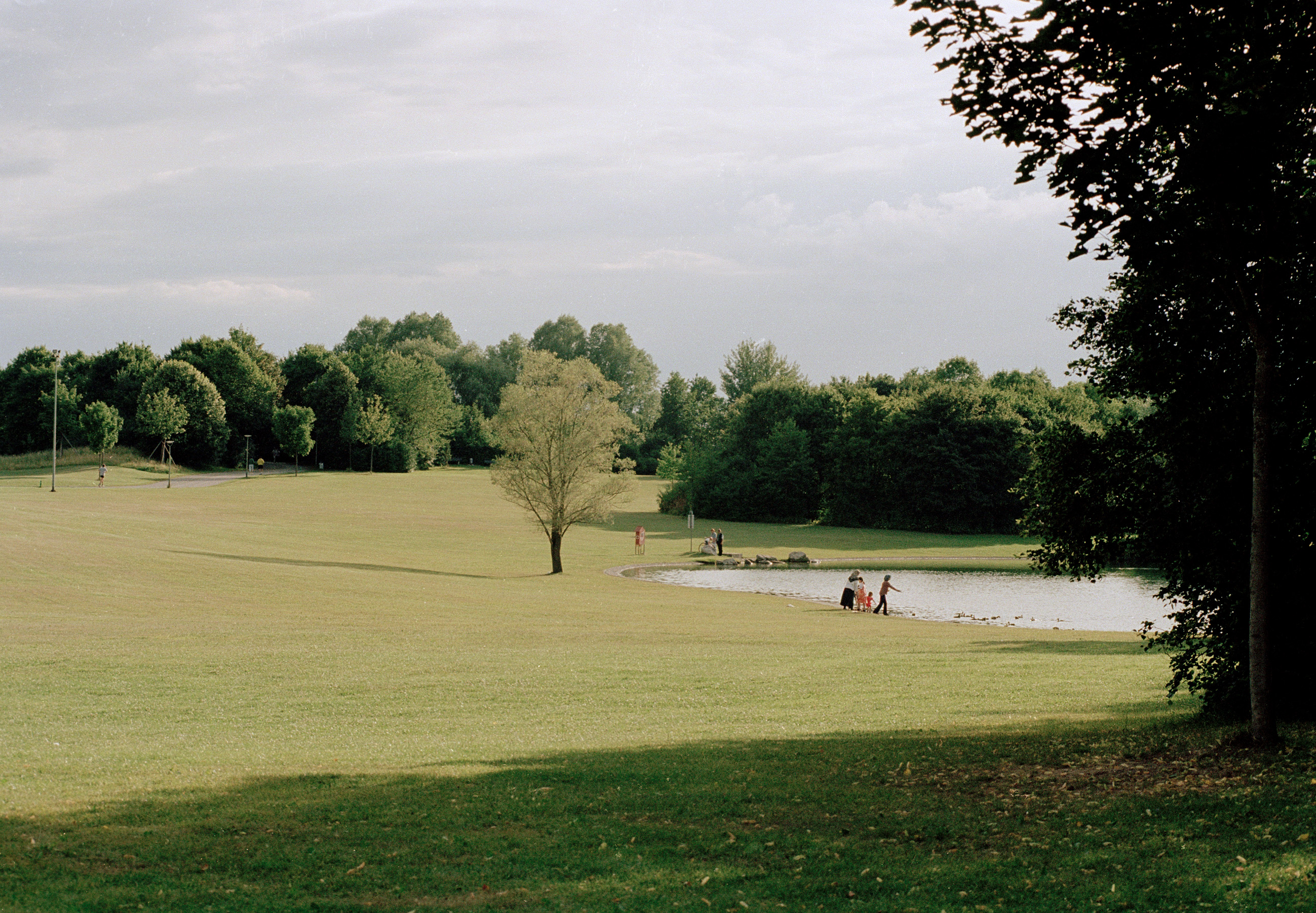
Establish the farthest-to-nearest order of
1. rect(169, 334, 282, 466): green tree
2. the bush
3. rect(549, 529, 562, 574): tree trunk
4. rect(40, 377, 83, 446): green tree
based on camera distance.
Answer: the bush, rect(169, 334, 282, 466): green tree, rect(40, 377, 83, 446): green tree, rect(549, 529, 562, 574): tree trunk

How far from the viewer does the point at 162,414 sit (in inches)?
3580

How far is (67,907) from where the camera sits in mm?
6348

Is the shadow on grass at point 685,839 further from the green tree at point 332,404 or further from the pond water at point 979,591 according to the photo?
the green tree at point 332,404

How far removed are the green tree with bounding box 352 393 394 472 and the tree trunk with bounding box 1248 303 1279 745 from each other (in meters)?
103

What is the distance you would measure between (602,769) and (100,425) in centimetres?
8464

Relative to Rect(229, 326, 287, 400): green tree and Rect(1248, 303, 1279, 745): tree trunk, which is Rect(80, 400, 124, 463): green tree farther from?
Rect(1248, 303, 1279, 745): tree trunk

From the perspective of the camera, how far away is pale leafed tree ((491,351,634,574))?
149ft

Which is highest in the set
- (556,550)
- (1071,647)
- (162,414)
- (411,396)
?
(411,396)

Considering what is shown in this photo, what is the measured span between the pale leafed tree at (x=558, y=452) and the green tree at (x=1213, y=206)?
34947 millimetres

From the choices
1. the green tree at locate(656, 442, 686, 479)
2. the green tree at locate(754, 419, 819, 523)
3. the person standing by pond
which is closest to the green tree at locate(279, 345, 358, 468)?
the green tree at locate(656, 442, 686, 479)

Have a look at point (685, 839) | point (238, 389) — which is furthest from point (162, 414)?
point (685, 839)

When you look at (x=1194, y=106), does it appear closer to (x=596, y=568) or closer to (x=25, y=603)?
(x=25, y=603)

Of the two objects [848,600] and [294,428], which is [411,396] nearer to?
[294,428]

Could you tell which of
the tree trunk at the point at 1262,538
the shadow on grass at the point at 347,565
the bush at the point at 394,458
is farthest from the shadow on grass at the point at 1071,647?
the bush at the point at 394,458
